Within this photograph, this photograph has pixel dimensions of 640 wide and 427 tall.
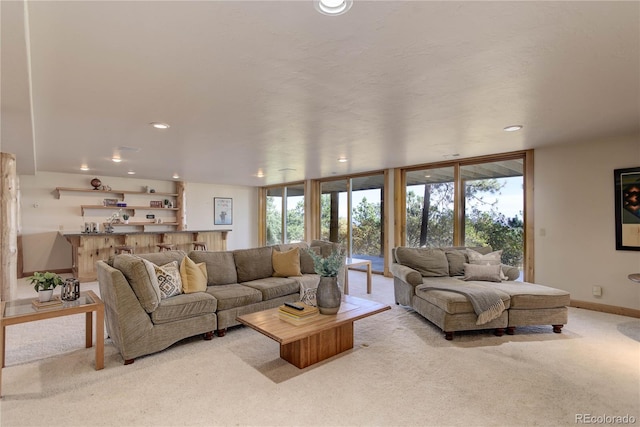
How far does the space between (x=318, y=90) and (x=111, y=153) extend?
13.1 ft

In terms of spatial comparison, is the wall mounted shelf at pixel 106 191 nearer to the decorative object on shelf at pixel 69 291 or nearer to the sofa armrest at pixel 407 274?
the decorative object on shelf at pixel 69 291

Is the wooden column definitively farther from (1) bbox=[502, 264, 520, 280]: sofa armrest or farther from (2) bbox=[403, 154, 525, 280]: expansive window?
(1) bbox=[502, 264, 520, 280]: sofa armrest

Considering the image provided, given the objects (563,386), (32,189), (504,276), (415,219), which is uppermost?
(32,189)

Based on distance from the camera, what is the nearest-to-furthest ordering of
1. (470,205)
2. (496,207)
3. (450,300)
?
(450,300)
(496,207)
(470,205)

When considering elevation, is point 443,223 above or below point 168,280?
above

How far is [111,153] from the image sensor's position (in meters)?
4.86

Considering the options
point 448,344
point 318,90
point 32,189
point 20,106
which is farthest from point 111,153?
point 448,344

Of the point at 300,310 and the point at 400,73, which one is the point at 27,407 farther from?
the point at 400,73

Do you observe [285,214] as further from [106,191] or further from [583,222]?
[583,222]

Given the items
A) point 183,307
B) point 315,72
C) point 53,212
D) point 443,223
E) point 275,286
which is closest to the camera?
point 315,72

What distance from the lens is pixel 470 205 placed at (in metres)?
5.50

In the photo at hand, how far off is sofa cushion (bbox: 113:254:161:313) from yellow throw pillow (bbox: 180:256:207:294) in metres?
0.42

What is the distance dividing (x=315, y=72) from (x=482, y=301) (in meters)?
2.70

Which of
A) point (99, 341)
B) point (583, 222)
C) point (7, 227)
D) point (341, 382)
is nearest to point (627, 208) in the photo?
point (583, 222)
